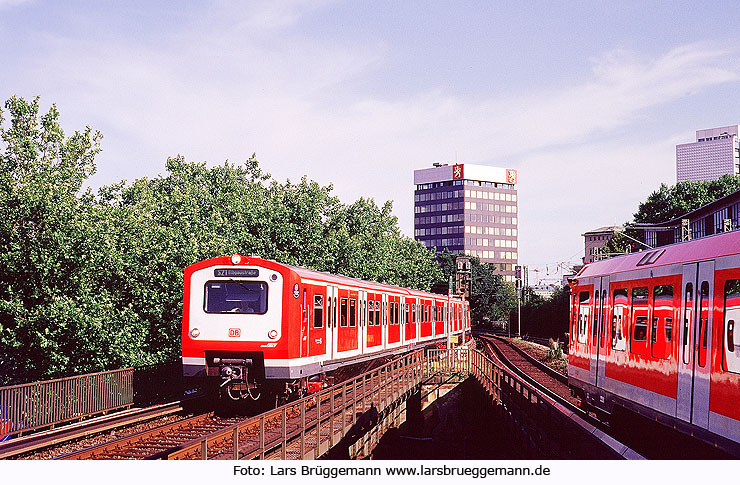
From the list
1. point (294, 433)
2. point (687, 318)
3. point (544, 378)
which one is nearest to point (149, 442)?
point (294, 433)

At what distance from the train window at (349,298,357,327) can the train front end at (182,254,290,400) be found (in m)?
5.57

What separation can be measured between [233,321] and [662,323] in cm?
1031

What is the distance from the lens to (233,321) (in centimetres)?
1948

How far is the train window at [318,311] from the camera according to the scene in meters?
21.0

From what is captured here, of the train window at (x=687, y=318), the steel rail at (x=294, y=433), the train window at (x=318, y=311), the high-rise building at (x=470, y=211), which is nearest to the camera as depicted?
the steel rail at (x=294, y=433)

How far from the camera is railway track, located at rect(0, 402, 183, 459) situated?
14.2 meters

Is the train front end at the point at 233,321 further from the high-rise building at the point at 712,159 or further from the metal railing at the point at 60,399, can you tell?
the high-rise building at the point at 712,159

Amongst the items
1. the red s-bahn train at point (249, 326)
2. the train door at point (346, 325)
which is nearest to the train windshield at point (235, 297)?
the red s-bahn train at point (249, 326)

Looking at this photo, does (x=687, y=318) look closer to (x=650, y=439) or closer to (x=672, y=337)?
(x=672, y=337)

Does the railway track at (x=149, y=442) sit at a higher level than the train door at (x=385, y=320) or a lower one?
lower

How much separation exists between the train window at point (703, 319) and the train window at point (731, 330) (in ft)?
2.23

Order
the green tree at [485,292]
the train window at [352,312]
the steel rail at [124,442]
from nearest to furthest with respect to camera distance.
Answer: the steel rail at [124,442], the train window at [352,312], the green tree at [485,292]

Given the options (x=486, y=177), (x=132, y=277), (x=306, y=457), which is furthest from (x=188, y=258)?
(x=486, y=177)
